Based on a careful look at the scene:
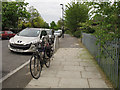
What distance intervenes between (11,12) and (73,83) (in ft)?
104

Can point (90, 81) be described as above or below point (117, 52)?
below

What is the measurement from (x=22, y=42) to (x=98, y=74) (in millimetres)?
5278

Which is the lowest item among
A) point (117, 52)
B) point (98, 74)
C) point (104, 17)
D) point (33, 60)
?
point (98, 74)

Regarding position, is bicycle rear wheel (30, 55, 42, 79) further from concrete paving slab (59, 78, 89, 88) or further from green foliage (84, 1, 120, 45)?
green foliage (84, 1, 120, 45)

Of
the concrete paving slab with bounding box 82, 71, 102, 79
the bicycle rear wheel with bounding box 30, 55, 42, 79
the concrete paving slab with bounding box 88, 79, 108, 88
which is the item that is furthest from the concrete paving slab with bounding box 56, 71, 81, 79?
the bicycle rear wheel with bounding box 30, 55, 42, 79

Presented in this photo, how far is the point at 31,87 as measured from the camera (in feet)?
13.4

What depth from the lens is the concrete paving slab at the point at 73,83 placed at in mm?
4125

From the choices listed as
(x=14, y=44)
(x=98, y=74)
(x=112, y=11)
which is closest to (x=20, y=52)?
(x=14, y=44)

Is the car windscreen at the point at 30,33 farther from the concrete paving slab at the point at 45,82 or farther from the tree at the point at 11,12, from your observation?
the tree at the point at 11,12

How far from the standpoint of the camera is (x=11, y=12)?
33.2 meters

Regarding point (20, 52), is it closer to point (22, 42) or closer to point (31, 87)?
point (22, 42)

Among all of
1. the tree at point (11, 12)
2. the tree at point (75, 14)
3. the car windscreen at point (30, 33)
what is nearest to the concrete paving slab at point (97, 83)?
the car windscreen at point (30, 33)

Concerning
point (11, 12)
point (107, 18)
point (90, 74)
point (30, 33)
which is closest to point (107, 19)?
point (107, 18)

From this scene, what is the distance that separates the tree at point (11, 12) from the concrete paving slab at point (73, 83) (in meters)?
30.4
